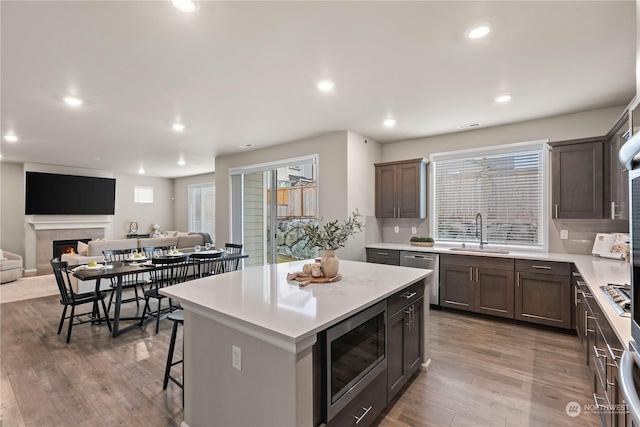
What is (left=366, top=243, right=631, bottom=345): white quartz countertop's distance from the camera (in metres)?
1.46

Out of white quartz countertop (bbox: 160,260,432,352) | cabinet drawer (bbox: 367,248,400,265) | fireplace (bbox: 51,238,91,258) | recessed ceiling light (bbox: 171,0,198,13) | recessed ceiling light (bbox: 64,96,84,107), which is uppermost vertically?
recessed ceiling light (bbox: 171,0,198,13)

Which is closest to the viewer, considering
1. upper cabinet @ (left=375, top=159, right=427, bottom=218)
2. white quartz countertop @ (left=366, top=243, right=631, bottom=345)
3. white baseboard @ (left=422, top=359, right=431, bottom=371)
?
white quartz countertop @ (left=366, top=243, right=631, bottom=345)

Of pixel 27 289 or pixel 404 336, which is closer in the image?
pixel 404 336

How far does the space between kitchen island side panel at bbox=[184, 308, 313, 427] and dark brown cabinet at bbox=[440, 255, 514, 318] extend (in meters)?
3.35

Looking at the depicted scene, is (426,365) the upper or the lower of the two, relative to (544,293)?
lower

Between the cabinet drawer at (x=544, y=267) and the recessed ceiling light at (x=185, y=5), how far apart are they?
162 inches

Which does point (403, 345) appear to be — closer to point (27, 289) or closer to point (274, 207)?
point (274, 207)

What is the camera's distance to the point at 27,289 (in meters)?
5.84

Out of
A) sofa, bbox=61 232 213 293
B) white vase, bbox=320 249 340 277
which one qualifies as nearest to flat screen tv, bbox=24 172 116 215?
sofa, bbox=61 232 213 293

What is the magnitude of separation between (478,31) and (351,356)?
7.66 ft

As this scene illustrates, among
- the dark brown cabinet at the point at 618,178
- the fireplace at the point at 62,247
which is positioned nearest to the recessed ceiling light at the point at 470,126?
the dark brown cabinet at the point at 618,178

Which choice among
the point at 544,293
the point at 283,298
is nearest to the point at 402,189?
the point at 544,293

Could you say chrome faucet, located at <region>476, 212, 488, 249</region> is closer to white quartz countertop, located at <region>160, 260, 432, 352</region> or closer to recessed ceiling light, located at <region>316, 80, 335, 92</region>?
white quartz countertop, located at <region>160, 260, 432, 352</region>

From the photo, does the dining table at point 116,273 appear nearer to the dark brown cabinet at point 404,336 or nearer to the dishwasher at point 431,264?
the dark brown cabinet at point 404,336
